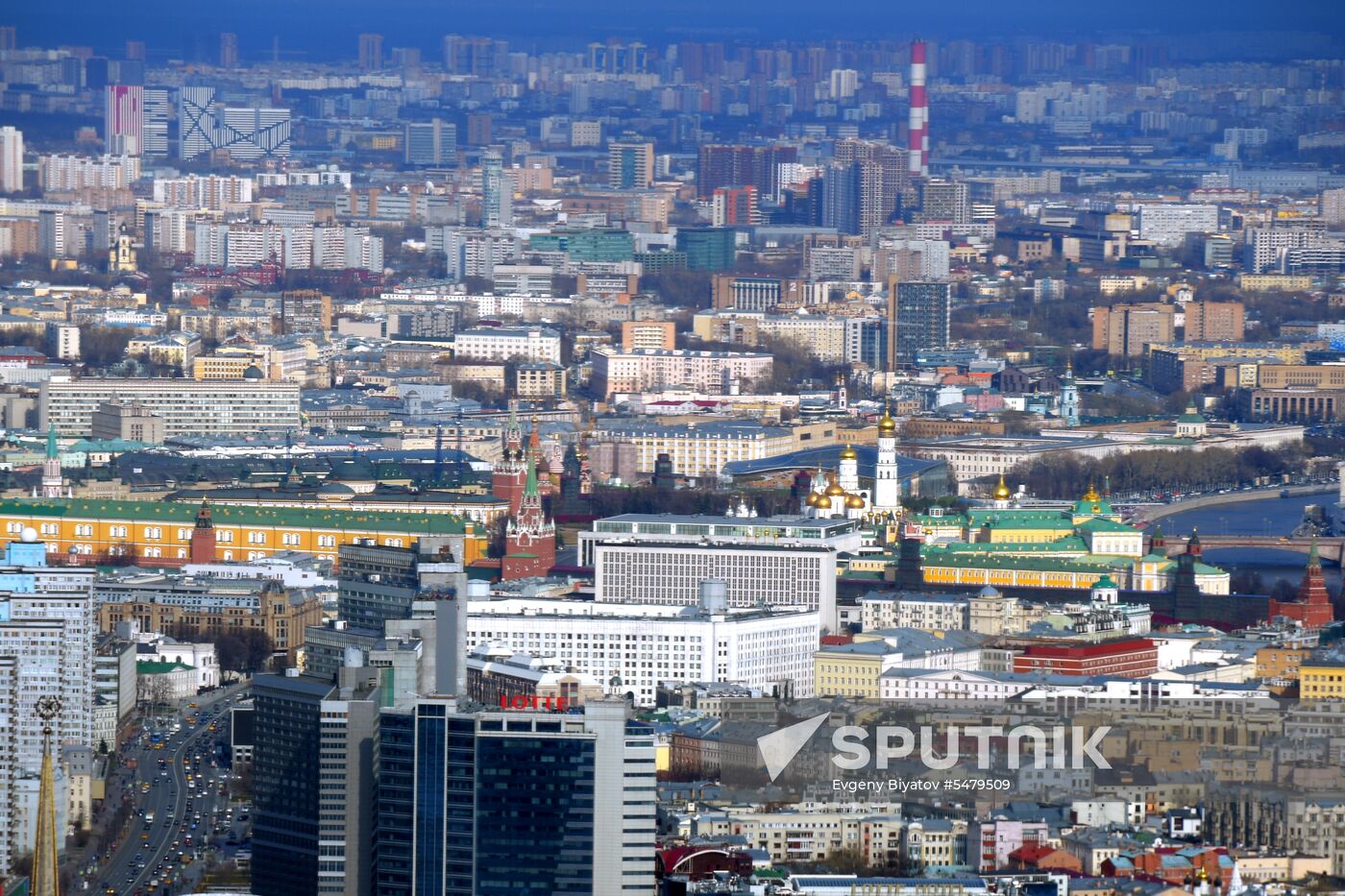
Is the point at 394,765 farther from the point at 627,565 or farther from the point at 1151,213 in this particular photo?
the point at 1151,213

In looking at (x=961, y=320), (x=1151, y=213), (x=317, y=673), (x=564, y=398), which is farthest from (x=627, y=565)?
(x=1151, y=213)

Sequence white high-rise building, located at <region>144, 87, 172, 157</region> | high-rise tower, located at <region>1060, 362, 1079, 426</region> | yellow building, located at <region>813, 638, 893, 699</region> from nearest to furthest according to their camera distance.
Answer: yellow building, located at <region>813, 638, 893, 699</region>, high-rise tower, located at <region>1060, 362, 1079, 426</region>, white high-rise building, located at <region>144, 87, 172, 157</region>

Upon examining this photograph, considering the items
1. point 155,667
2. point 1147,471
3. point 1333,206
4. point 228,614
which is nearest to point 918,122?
point 1333,206

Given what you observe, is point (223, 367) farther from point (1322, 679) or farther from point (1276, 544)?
point (1322, 679)

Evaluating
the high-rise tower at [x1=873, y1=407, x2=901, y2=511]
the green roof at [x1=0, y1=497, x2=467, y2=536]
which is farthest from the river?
the green roof at [x1=0, y1=497, x2=467, y2=536]

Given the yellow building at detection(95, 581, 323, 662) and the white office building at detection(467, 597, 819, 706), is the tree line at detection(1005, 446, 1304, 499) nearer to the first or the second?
the yellow building at detection(95, 581, 323, 662)

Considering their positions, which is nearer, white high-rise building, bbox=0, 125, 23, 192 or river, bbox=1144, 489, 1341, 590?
river, bbox=1144, 489, 1341, 590
